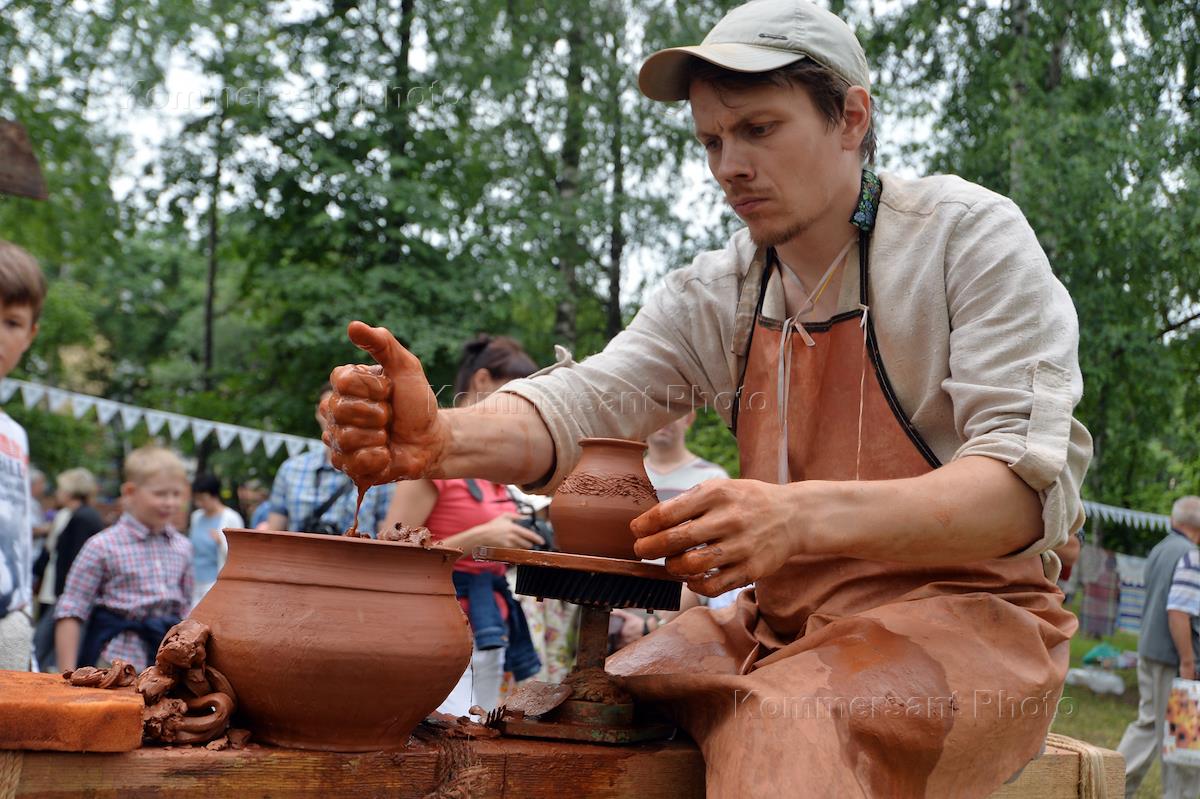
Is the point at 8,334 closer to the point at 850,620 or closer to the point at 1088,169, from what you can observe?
the point at 850,620

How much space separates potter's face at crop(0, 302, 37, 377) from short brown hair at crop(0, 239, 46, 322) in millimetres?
17

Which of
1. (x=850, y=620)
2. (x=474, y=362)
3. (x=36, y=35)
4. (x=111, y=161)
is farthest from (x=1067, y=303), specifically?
(x=111, y=161)

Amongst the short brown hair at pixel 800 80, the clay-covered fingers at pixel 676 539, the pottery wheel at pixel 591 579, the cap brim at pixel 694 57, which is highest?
the cap brim at pixel 694 57

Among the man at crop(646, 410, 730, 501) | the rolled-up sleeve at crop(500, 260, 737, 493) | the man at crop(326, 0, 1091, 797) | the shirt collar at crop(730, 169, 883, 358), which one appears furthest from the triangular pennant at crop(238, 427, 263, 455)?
the shirt collar at crop(730, 169, 883, 358)

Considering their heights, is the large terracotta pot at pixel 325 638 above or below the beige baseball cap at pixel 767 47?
below

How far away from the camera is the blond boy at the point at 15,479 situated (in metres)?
3.16

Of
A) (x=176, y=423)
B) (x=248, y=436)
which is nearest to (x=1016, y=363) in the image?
(x=248, y=436)

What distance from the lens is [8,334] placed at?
10.5 ft

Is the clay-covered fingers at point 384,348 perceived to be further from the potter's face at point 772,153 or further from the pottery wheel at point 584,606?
the potter's face at point 772,153

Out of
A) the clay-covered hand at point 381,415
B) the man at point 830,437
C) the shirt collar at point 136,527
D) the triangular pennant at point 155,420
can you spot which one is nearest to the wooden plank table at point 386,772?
the man at point 830,437

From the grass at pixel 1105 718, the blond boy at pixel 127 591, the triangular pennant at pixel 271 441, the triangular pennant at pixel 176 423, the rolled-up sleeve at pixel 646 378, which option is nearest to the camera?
the rolled-up sleeve at pixel 646 378

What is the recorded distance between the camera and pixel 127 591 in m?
4.98

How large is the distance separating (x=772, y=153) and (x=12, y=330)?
2190 mm

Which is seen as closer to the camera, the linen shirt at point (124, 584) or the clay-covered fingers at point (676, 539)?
the clay-covered fingers at point (676, 539)
